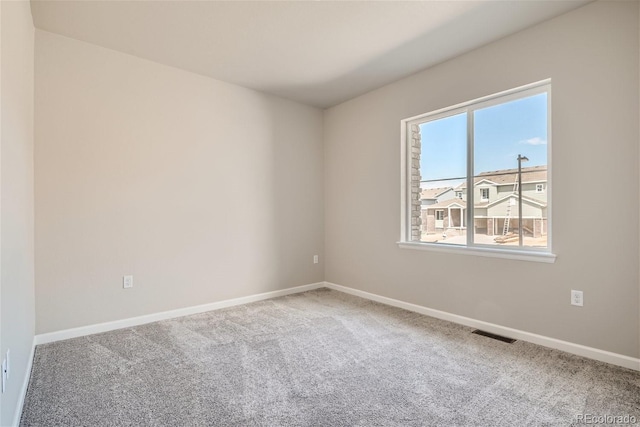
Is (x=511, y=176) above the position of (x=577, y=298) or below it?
above

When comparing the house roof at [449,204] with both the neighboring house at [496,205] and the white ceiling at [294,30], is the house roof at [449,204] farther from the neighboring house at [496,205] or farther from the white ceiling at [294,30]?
the white ceiling at [294,30]

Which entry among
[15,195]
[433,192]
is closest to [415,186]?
[433,192]

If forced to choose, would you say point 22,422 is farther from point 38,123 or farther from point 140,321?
point 38,123

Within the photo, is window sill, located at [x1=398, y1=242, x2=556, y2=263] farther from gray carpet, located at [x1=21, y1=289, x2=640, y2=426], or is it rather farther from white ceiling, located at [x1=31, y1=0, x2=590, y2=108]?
white ceiling, located at [x1=31, y1=0, x2=590, y2=108]

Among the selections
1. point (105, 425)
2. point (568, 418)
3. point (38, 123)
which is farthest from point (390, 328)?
point (38, 123)

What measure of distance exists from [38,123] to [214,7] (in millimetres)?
1726

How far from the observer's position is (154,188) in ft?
10.8

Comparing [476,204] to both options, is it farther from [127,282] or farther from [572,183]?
[127,282]

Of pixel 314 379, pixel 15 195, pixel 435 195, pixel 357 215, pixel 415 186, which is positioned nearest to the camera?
pixel 15 195

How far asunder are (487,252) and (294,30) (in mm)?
2535

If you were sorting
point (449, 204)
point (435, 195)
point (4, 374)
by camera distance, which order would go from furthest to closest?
point (435, 195) < point (449, 204) < point (4, 374)

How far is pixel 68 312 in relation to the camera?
9.28 ft

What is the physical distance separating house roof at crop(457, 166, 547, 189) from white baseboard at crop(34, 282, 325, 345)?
2.67 m

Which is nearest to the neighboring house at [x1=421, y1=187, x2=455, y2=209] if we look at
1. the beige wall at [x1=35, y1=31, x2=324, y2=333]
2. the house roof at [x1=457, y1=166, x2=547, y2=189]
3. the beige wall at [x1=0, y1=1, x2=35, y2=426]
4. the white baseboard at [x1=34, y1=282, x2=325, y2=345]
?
the house roof at [x1=457, y1=166, x2=547, y2=189]
